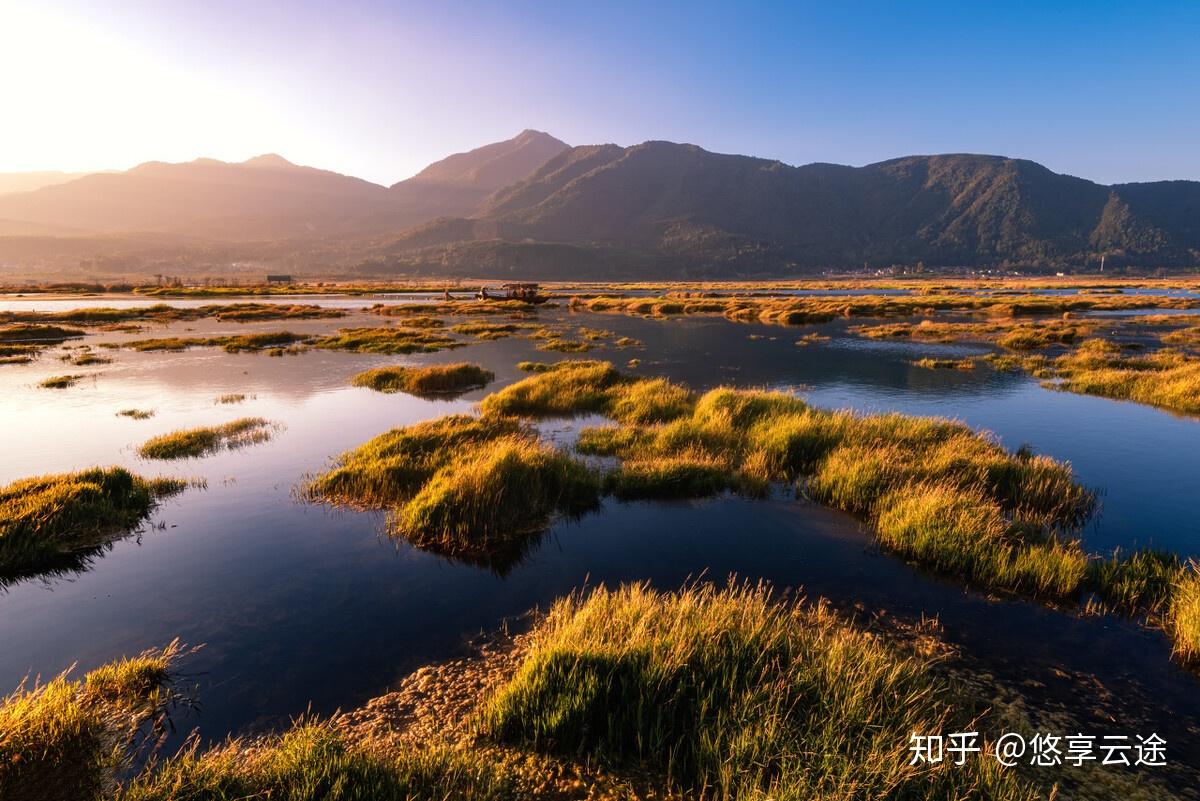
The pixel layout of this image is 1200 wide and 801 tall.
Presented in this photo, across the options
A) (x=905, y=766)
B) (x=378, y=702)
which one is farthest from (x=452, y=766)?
(x=905, y=766)

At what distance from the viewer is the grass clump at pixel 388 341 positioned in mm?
46125

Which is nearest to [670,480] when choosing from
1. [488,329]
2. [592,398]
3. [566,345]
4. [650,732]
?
[650,732]

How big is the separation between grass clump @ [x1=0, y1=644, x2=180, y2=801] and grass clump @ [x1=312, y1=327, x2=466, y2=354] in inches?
1556

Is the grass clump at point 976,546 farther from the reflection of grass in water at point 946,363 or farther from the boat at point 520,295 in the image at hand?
the boat at point 520,295

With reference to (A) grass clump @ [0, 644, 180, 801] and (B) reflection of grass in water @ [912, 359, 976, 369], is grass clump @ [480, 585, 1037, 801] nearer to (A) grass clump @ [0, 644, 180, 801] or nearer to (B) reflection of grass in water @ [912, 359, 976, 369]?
(A) grass clump @ [0, 644, 180, 801]

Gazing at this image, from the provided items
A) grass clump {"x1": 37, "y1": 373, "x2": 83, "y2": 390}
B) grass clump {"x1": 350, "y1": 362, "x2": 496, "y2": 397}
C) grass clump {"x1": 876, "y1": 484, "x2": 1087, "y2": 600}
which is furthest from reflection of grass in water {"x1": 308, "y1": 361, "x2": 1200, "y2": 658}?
grass clump {"x1": 37, "y1": 373, "x2": 83, "y2": 390}

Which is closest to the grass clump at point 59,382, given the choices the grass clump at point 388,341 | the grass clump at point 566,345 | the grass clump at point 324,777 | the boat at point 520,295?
the grass clump at point 388,341

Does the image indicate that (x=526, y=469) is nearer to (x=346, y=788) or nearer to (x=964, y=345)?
(x=346, y=788)

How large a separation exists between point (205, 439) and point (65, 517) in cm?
863

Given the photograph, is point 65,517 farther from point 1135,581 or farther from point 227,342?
point 227,342

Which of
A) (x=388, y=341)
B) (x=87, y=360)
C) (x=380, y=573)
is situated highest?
(x=388, y=341)

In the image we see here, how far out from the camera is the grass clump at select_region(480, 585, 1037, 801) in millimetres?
5375

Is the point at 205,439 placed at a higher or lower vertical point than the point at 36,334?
lower

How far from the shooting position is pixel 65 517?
12.9 metres
